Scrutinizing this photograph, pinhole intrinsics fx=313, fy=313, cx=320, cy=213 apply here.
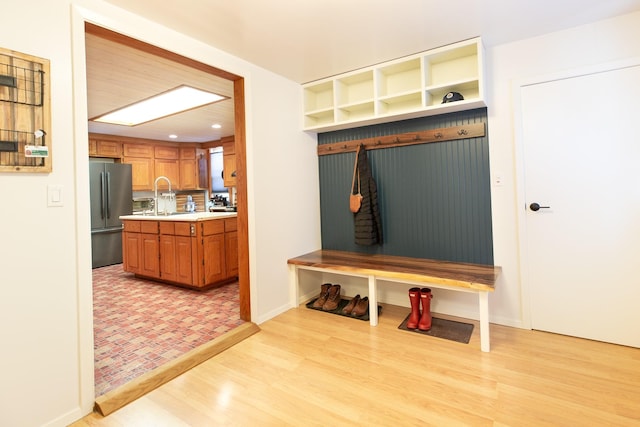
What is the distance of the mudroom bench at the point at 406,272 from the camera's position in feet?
7.22

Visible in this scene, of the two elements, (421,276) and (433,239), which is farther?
(433,239)

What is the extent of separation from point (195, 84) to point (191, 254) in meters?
1.82

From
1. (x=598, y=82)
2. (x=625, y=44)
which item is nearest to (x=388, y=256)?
(x=598, y=82)

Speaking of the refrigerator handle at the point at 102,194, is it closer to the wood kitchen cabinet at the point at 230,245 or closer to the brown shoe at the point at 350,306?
the wood kitchen cabinet at the point at 230,245

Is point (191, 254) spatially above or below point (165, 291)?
above

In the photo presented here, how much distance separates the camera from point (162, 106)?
12.5 ft

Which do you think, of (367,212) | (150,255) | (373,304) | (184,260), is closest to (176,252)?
(184,260)

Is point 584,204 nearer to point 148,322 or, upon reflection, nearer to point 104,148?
point 148,322

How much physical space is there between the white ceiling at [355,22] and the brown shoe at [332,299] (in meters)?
2.17

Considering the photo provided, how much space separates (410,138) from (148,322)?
2.95 m

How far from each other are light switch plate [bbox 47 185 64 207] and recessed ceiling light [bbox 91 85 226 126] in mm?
1939

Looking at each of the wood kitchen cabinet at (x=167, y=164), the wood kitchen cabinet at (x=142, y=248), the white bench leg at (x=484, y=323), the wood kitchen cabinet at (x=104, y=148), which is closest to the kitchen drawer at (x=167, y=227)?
the wood kitchen cabinet at (x=142, y=248)

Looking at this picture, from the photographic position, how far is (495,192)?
259 centimetres

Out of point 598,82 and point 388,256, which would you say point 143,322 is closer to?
point 388,256
